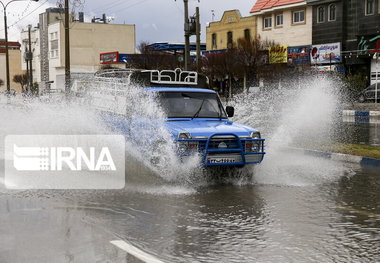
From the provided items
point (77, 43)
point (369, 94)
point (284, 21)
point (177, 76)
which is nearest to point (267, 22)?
point (284, 21)

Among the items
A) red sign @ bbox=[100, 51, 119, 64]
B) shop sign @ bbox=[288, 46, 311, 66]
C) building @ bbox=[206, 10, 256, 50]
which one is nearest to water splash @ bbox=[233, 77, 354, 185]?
shop sign @ bbox=[288, 46, 311, 66]

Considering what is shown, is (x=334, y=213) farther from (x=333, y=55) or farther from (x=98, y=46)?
(x=98, y=46)

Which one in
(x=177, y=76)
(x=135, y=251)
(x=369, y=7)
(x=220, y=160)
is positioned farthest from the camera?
(x=369, y=7)

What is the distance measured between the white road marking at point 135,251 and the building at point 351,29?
37284 mm

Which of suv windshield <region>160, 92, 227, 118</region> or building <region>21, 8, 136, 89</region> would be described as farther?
building <region>21, 8, 136, 89</region>

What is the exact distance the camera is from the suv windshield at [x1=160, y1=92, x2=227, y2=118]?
10.7 meters

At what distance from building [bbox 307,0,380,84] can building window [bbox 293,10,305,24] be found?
1596 millimetres

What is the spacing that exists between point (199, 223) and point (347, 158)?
24.3 ft

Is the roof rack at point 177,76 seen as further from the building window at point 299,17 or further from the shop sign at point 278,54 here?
the building window at point 299,17

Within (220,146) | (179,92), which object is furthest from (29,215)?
(179,92)

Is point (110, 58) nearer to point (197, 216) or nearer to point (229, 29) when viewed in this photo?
point (229, 29)

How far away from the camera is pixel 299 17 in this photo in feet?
161

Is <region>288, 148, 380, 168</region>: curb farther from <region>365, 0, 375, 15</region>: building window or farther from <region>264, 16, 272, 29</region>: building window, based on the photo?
<region>264, 16, 272, 29</region>: building window

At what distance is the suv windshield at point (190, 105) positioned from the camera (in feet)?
35.2
